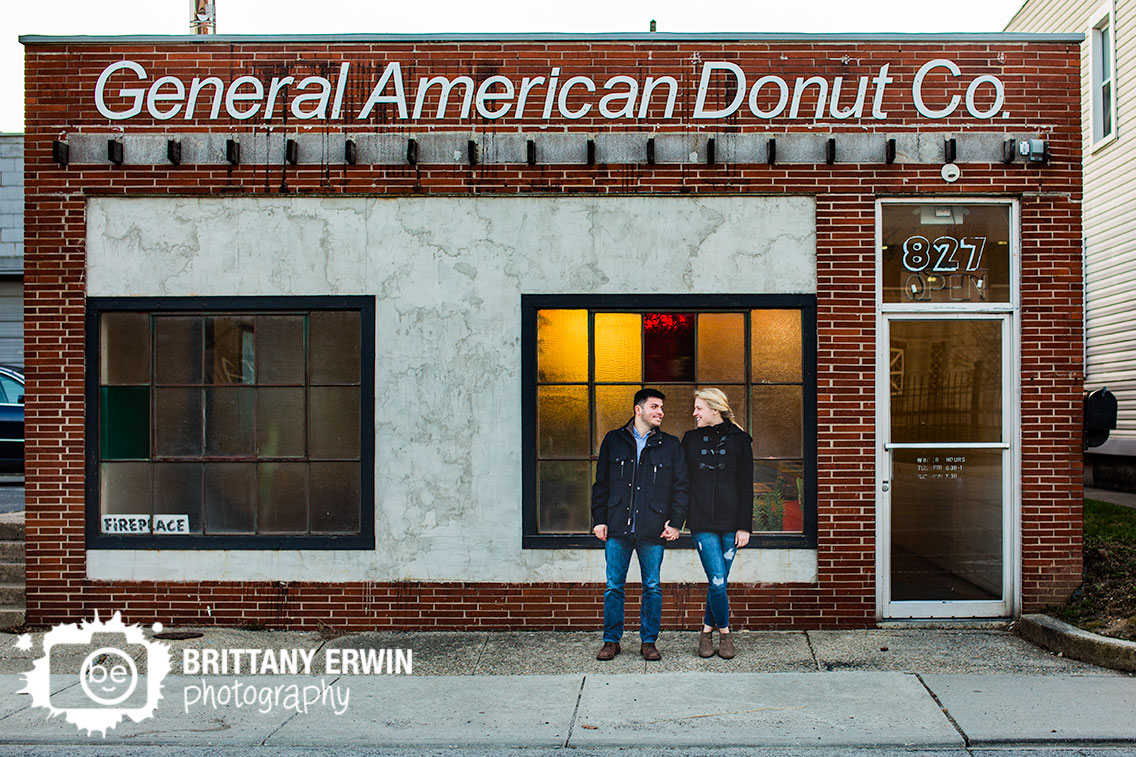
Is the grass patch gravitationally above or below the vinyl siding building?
below

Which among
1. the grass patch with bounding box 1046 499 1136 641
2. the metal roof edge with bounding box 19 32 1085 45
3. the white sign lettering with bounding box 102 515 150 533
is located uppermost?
the metal roof edge with bounding box 19 32 1085 45

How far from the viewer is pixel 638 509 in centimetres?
742

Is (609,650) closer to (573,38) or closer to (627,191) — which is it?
(627,191)

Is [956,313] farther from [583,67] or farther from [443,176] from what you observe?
[443,176]

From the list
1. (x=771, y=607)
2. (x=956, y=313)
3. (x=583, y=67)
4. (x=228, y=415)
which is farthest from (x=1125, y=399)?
(x=228, y=415)

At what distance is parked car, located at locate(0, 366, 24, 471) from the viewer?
46.5 ft

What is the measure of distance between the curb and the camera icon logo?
6.31 meters

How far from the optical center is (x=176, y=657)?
23.6ft

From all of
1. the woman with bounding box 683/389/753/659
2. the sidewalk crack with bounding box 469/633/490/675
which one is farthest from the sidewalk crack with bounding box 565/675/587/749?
the woman with bounding box 683/389/753/659

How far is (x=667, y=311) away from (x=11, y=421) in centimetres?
1103

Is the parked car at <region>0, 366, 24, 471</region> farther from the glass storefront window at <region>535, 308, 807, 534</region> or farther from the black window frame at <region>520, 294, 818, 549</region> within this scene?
the glass storefront window at <region>535, 308, 807, 534</region>

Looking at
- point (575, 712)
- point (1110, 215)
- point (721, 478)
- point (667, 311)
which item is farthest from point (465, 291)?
point (1110, 215)

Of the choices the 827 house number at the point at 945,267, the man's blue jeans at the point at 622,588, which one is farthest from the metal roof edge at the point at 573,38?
the man's blue jeans at the point at 622,588

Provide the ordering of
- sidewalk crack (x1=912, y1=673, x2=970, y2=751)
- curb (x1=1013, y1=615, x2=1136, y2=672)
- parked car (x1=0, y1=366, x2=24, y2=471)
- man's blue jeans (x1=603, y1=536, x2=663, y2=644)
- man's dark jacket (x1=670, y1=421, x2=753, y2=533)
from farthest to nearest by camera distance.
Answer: parked car (x1=0, y1=366, x2=24, y2=471), man's dark jacket (x1=670, y1=421, x2=753, y2=533), man's blue jeans (x1=603, y1=536, x2=663, y2=644), curb (x1=1013, y1=615, x2=1136, y2=672), sidewalk crack (x1=912, y1=673, x2=970, y2=751)
